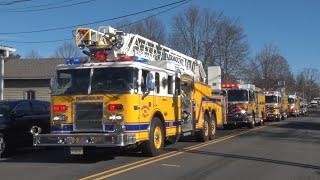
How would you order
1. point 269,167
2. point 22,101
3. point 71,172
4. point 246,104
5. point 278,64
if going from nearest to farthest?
1. point 71,172
2. point 269,167
3. point 22,101
4. point 246,104
5. point 278,64

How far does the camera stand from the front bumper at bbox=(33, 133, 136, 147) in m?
11.0

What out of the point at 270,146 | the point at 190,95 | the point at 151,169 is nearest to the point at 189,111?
the point at 190,95

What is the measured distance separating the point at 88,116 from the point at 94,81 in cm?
95

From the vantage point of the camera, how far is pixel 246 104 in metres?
26.5

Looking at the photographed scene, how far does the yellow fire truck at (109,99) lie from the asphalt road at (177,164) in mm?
612

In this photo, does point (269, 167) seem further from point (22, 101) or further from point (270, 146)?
Answer: point (22, 101)

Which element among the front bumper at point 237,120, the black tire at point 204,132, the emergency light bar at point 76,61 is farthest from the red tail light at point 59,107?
the front bumper at point 237,120

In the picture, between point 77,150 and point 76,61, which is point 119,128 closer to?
point 77,150

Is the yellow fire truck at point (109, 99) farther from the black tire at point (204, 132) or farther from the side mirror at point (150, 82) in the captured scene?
the black tire at point (204, 132)

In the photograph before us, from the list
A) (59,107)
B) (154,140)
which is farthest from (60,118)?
(154,140)

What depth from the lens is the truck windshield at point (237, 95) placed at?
2658cm

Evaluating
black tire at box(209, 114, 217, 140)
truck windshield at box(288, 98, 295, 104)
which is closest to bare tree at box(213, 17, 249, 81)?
truck windshield at box(288, 98, 295, 104)

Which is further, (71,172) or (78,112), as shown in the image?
(78,112)

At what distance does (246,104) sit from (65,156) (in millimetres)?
15138
